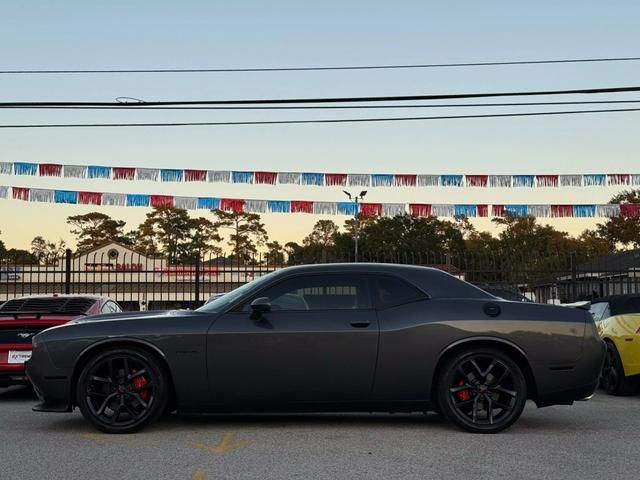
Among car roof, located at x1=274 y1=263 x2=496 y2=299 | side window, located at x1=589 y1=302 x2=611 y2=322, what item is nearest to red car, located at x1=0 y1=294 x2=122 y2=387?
car roof, located at x1=274 y1=263 x2=496 y2=299

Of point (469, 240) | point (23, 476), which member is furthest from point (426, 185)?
point (469, 240)

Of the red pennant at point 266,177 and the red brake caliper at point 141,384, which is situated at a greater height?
the red pennant at point 266,177

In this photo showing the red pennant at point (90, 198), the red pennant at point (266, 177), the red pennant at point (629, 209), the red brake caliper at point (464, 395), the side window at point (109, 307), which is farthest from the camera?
the red pennant at point (629, 209)

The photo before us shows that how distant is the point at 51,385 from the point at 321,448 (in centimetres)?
246

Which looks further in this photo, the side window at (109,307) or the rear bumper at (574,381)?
the side window at (109,307)

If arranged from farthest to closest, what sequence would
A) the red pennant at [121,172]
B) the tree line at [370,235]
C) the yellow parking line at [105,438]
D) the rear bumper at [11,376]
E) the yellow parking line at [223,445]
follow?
1. the tree line at [370,235]
2. the red pennant at [121,172]
3. the rear bumper at [11,376]
4. the yellow parking line at [105,438]
5. the yellow parking line at [223,445]

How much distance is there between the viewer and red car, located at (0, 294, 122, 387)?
9.55 m

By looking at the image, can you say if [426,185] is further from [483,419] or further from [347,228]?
[347,228]

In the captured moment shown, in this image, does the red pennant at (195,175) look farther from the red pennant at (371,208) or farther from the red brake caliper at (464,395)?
the red brake caliper at (464,395)

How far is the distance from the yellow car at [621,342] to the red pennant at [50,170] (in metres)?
14.2

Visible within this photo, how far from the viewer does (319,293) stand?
727 centimetres

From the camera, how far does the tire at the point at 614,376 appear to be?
10102 millimetres

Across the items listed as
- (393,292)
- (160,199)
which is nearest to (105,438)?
(393,292)

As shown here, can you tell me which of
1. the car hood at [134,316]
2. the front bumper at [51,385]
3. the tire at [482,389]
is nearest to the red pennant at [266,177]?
the car hood at [134,316]
